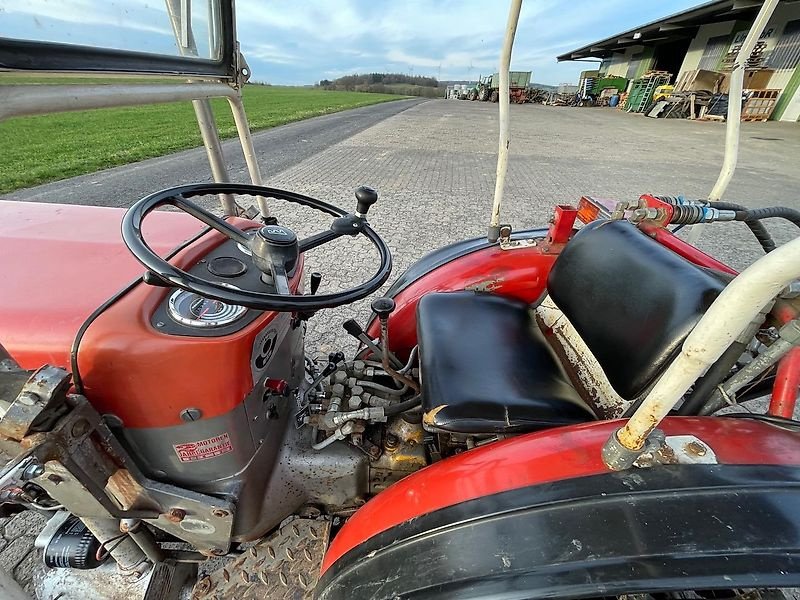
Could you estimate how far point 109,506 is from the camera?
99cm

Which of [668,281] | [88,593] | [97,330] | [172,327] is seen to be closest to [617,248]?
[668,281]

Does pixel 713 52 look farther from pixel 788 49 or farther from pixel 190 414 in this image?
pixel 190 414

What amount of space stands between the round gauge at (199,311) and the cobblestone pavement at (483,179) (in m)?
1.39

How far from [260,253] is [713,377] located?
97 centimetres

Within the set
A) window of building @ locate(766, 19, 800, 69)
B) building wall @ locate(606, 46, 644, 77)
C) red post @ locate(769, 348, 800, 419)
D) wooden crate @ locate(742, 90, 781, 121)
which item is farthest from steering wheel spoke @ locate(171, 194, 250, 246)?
building wall @ locate(606, 46, 644, 77)

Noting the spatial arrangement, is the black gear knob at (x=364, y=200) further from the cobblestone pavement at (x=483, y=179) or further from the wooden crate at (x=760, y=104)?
the wooden crate at (x=760, y=104)

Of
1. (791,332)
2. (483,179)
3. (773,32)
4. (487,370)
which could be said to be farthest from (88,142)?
(773,32)

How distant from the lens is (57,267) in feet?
3.30

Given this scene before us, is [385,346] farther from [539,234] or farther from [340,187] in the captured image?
[340,187]

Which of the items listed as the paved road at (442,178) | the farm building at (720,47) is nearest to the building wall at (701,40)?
the farm building at (720,47)

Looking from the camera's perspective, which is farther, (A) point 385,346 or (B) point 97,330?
(A) point 385,346

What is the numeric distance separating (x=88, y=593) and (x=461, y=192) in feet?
16.3

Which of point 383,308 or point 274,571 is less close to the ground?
point 383,308

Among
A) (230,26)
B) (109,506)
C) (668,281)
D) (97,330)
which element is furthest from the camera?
(230,26)
